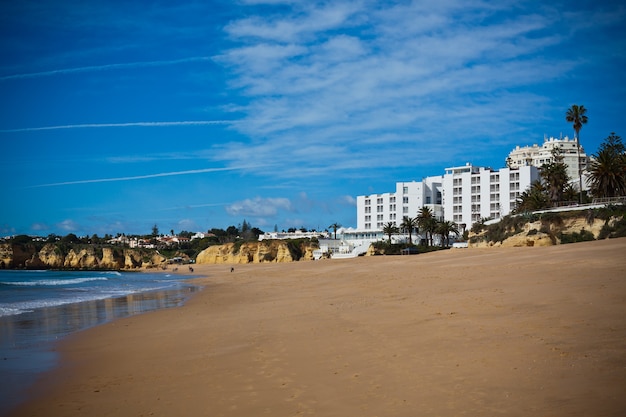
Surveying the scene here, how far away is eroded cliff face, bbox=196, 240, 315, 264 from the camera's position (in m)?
96.7

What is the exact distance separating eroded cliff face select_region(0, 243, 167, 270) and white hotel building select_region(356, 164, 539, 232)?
5338cm

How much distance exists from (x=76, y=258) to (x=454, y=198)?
9245cm

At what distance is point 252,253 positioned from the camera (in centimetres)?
10244

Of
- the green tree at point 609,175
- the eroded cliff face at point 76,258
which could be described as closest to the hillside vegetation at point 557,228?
the green tree at point 609,175

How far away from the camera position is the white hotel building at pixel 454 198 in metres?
96.6

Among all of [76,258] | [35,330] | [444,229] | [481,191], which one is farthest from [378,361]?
[76,258]

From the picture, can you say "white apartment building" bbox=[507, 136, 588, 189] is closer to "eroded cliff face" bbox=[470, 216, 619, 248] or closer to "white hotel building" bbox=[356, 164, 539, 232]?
"white hotel building" bbox=[356, 164, 539, 232]

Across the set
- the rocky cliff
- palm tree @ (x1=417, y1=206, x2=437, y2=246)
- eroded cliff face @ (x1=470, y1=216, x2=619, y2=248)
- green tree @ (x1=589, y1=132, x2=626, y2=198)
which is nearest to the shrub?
the rocky cliff

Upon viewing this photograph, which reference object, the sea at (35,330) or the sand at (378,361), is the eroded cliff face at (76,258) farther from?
the sand at (378,361)

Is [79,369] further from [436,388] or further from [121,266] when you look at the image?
[121,266]

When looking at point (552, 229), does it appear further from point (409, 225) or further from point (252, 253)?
point (252, 253)

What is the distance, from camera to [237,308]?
21391mm

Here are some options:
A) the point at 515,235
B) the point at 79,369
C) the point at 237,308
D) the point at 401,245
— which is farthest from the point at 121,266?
the point at 79,369

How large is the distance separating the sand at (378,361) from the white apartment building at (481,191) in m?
83.0
